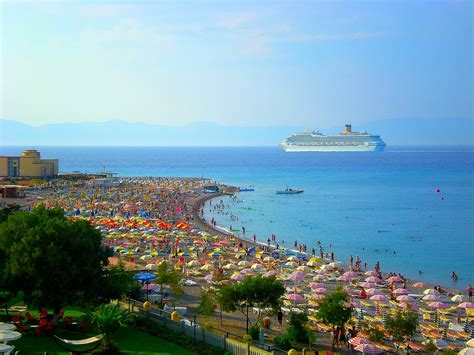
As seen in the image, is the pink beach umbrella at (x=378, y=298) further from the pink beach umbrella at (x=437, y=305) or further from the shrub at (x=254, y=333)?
the shrub at (x=254, y=333)

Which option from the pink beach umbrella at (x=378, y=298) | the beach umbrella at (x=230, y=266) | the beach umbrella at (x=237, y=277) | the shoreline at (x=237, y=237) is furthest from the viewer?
the beach umbrella at (x=230, y=266)

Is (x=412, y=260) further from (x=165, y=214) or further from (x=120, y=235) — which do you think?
(x=165, y=214)

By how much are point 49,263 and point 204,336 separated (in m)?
4.67

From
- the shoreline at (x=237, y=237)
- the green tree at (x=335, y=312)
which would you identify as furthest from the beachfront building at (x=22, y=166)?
the green tree at (x=335, y=312)

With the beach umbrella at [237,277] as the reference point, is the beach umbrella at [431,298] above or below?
below

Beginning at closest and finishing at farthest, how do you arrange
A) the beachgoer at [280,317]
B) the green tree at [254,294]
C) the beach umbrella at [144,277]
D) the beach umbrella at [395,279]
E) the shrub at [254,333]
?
the shrub at [254,333] → the green tree at [254,294] → the beachgoer at [280,317] → the beach umbrella at [144,277] → the beach umbrella at [395,279]

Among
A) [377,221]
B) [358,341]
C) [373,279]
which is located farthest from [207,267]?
[377,221]

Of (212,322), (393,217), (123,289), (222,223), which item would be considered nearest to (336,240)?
(222,223)

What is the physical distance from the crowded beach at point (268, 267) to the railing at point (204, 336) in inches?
172

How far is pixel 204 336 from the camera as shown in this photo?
49.6ft

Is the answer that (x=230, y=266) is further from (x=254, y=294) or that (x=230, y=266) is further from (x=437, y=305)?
(x=254, y=294)

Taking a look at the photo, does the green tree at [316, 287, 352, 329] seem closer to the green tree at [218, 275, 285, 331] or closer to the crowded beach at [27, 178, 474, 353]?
the crowded beach at [27, 178, 474, 353]

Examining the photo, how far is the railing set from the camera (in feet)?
45.2

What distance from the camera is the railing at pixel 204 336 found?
13.8 metres
